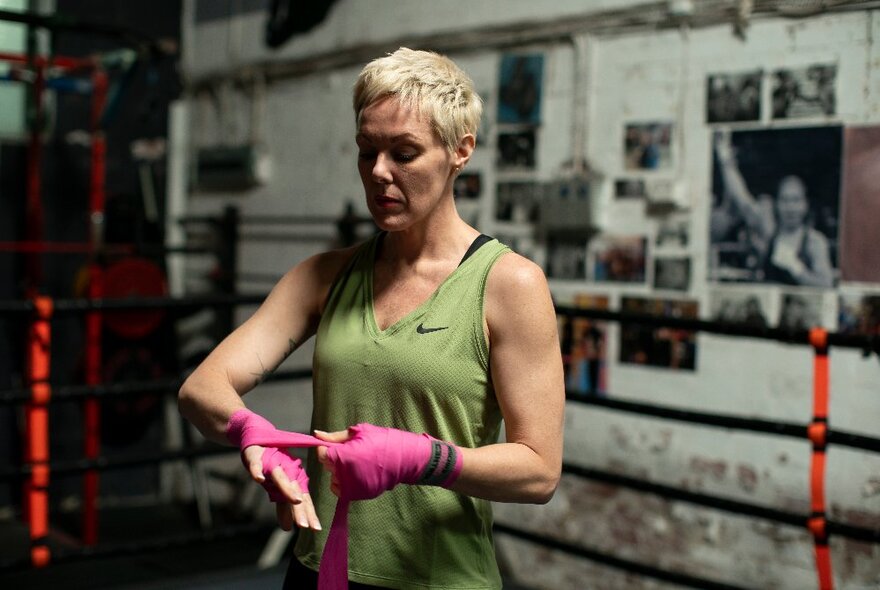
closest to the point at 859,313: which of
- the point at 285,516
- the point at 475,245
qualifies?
→ the point at 475,245

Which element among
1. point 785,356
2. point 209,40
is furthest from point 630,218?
point 209,40

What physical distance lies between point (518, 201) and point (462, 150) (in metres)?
2.32

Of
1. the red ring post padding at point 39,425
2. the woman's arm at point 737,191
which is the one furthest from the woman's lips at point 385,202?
the woman's arm at point 737,191

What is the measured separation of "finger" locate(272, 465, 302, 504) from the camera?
1154mm

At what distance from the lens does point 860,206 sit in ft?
8.98

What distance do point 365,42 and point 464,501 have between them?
10.6ft

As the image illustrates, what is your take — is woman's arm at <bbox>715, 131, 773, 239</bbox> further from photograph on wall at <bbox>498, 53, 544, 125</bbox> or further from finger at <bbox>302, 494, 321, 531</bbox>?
finger at <bbox>302, 494, 321, 531</bbox>

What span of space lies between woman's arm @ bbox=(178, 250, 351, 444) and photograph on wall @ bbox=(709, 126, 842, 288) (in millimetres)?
1810

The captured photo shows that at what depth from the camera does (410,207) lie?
129 cm

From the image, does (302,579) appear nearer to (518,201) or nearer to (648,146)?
(648,146)

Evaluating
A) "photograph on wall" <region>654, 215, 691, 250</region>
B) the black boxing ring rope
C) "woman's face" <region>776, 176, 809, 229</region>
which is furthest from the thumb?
"photograph on wall" <region>654, 215, 691, 250</region>

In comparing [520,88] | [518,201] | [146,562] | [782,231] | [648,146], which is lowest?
[146,562]

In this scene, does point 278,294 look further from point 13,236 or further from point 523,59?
point 13,236

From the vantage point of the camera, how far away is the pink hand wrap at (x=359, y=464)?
3.72ft
